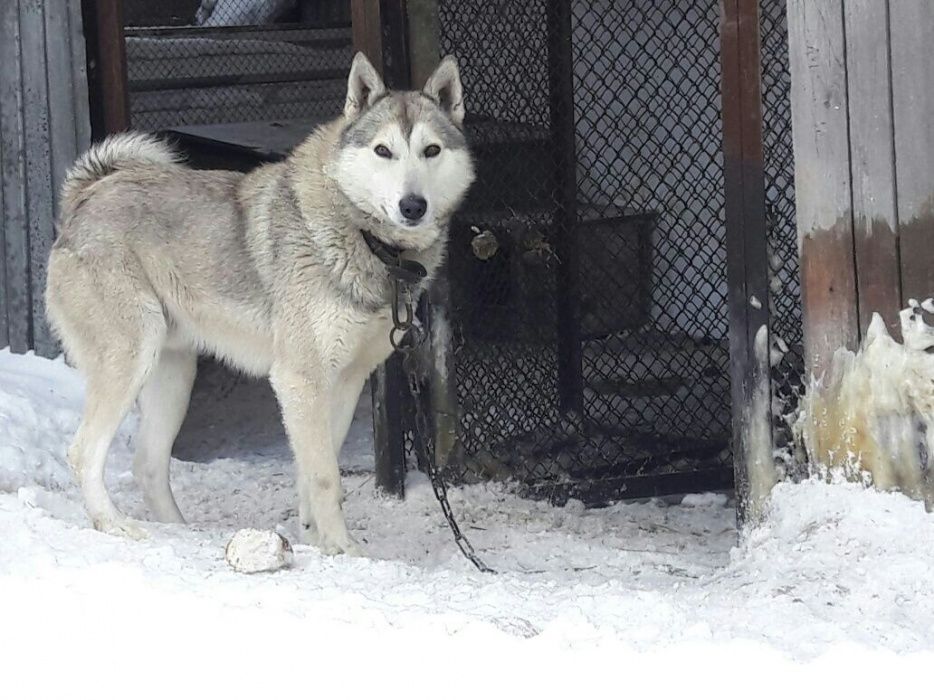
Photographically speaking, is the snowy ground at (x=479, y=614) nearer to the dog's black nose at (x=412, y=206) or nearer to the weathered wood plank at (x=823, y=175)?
the weathered wood plank at (x=823, y=175)

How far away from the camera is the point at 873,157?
3799mm

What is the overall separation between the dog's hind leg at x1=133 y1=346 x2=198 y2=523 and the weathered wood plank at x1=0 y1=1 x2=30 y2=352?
1234mm

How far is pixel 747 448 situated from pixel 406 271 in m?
1.44

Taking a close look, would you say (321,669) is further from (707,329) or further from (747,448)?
(707,329)

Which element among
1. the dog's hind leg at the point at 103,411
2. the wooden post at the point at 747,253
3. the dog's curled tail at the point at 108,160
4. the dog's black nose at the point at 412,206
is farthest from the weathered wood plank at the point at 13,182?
the wooden post at the point at 747,253

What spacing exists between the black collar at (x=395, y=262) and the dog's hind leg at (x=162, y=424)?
108 centimetres

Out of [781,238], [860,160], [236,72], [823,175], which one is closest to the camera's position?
[860,160]

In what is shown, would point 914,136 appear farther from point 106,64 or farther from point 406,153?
point 106,64

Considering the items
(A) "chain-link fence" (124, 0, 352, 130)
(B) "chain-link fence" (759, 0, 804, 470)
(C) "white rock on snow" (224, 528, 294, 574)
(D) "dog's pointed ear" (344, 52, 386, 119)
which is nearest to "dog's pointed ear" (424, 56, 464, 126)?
(D) "dog's pointed ear" (344, 52, 386, 119)

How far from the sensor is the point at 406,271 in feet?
15.1

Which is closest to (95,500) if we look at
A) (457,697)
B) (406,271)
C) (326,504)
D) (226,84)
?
(326,504)

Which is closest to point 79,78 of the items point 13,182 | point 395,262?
point 13,182

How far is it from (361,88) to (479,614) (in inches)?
89.9

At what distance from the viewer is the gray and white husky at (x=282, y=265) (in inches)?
180
